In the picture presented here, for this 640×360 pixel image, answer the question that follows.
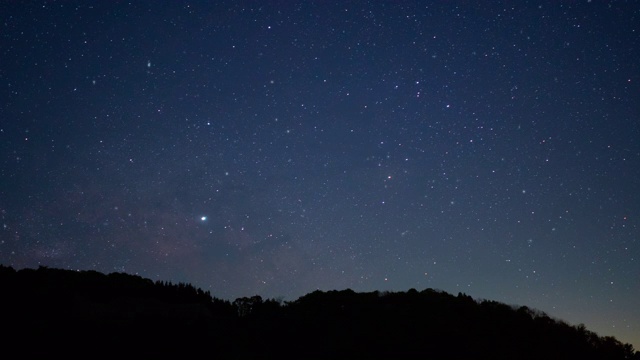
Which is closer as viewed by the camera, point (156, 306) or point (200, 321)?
point (200, 321)

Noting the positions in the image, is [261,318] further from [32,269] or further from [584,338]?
[584,338]

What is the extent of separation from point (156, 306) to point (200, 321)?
10.4 ft

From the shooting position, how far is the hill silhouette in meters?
14.9

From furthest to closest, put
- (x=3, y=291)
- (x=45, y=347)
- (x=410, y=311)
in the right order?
(x=410, y=311) → (x=3, y=291) → (x=45, y=347)

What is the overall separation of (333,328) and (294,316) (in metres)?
2.58

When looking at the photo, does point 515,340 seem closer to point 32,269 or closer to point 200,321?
point 200,321

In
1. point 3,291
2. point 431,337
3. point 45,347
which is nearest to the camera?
point 45,347

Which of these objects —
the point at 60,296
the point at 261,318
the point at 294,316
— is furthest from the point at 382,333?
the point at 60,296

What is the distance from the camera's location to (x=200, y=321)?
18.5 meters

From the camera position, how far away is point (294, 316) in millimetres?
19297

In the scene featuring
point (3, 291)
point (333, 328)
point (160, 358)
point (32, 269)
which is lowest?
point (160, 358)

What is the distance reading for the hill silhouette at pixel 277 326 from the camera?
14.9 metres

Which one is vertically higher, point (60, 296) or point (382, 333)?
point (60, 296)

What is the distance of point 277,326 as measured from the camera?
18.2 metres
